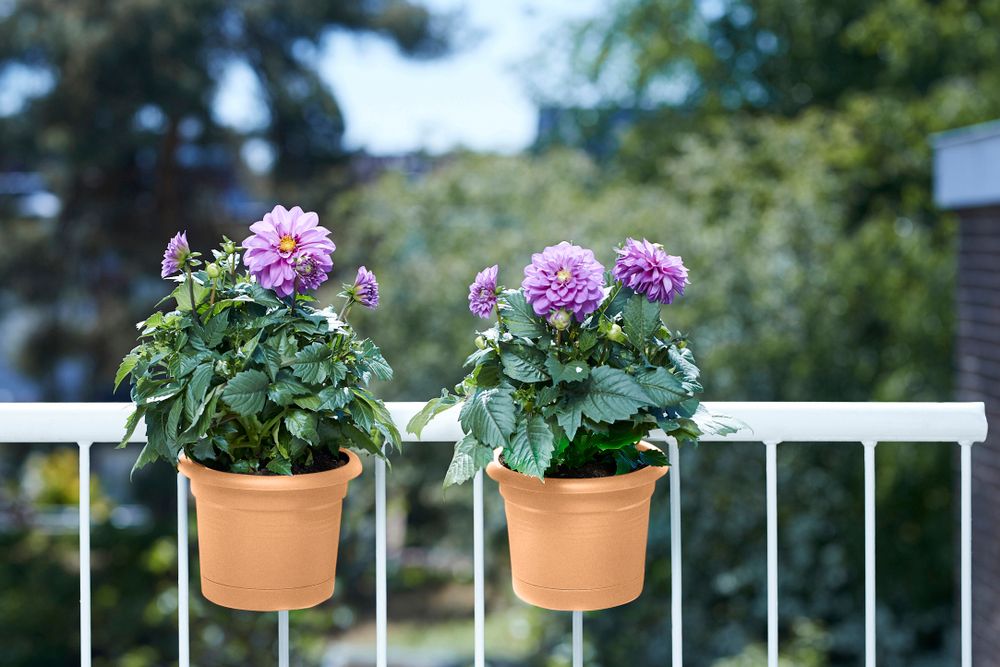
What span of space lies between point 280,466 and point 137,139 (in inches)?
326

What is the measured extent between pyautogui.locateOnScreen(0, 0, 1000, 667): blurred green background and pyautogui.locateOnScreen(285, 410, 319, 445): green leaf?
3843mm

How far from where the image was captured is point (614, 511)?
1.27m

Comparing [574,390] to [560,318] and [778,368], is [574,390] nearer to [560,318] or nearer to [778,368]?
[560,318]

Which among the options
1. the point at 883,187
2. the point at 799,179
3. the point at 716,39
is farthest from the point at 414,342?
the point at 716,39

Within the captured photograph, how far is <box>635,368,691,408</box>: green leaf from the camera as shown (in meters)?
1.20

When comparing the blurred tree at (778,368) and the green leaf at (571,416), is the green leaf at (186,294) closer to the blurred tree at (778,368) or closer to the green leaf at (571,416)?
the green leaf at (571,416)

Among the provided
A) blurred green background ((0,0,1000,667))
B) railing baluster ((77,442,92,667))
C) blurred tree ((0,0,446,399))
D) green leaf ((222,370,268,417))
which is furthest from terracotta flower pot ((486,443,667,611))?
blurred tree ((0,0,446,399))

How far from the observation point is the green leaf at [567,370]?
1199 millimetres

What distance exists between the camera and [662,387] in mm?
1210

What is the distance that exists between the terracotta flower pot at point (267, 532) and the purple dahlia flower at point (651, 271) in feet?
1.50

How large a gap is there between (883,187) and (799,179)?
3142mm

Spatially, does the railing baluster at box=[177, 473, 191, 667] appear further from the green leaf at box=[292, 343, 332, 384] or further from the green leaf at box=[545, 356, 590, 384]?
the green leaf at box=[545, 356, 590, 384]

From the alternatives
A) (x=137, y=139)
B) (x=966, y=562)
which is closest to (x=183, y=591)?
(x=966, y=562)

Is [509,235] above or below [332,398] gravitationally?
above
